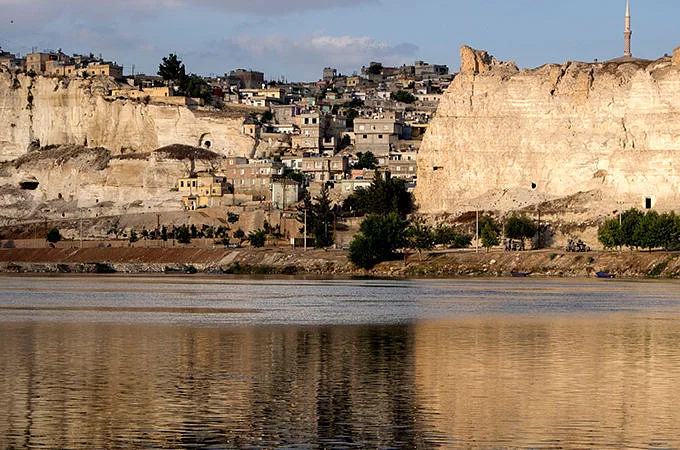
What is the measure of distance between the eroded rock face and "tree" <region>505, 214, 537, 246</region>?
7113mm

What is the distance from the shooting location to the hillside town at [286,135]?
4815 inches

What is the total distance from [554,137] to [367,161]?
25979 mm

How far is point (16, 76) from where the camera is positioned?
5832 inches

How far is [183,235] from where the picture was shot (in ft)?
366

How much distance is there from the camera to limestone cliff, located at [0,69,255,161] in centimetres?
13438

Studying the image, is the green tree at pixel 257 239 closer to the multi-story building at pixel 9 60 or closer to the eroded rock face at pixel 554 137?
the eroded rock face at pixel 554 137

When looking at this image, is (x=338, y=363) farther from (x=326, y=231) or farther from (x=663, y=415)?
(x=326, y=231)

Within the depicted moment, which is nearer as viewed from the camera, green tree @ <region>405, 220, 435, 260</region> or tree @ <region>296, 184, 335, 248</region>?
green tree @ <region>405, 220, 435, 260</region>

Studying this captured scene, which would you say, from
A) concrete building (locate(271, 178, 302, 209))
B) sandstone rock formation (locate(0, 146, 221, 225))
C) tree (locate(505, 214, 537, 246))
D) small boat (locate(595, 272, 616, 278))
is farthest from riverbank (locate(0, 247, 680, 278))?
sandstone rock formation (locate(0, 146, 221, 225))

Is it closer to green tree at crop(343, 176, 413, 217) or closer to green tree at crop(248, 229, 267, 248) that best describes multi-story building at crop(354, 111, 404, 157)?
green tree at crop(343, 176, 413, 217)

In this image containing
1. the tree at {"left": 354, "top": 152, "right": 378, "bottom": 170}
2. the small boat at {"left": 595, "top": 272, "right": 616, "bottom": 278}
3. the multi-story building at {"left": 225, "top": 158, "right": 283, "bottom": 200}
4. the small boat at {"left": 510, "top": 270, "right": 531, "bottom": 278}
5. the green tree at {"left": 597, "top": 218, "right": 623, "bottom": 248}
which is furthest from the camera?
the tree at {"left": 354, "top": 152, "right": 378, "bottom": 170}

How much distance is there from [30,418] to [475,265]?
7456 cm

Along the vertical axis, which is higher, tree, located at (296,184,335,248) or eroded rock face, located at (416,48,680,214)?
eroded rock face, located at (416,48,680,214)

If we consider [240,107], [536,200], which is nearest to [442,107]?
[536,200]
